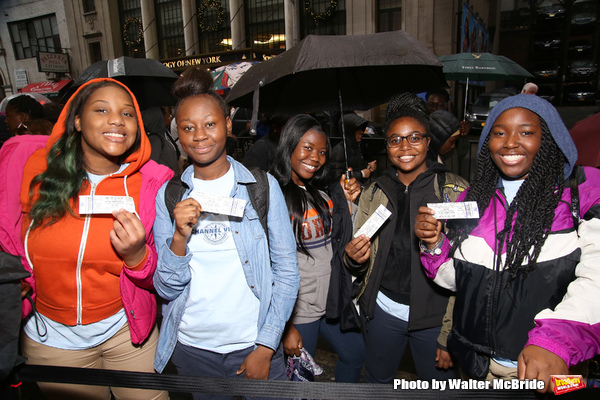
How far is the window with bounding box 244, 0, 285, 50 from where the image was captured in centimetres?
1812

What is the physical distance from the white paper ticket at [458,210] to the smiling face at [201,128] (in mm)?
1260

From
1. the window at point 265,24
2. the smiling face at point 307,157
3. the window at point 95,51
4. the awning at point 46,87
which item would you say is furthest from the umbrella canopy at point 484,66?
the awning at point 46,87

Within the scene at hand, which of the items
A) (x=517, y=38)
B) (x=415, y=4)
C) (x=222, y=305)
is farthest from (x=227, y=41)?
(x=517, y=38)

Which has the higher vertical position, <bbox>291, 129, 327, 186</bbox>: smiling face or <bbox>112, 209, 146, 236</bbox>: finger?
<bbox>291, 129, 327, 186</bbox>: smiling face

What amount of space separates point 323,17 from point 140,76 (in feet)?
46.1

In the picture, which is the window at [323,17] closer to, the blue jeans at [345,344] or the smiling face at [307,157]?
the smiling face at [307,157]

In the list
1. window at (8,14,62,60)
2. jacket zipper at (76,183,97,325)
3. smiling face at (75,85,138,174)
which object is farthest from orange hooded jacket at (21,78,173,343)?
window at (8,14,62,60)

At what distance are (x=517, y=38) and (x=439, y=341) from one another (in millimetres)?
35192

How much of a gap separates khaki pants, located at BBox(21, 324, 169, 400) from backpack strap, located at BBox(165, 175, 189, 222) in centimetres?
→ 84

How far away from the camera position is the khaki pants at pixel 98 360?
2.04 metres

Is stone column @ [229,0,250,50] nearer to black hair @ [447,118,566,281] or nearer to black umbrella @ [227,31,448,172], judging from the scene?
black umbrella @ [227,31,448,172]

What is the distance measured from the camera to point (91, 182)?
210 centimetres

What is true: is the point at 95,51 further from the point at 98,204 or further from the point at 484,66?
the point at 98,204

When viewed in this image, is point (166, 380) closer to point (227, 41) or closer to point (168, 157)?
point (168, 157)
